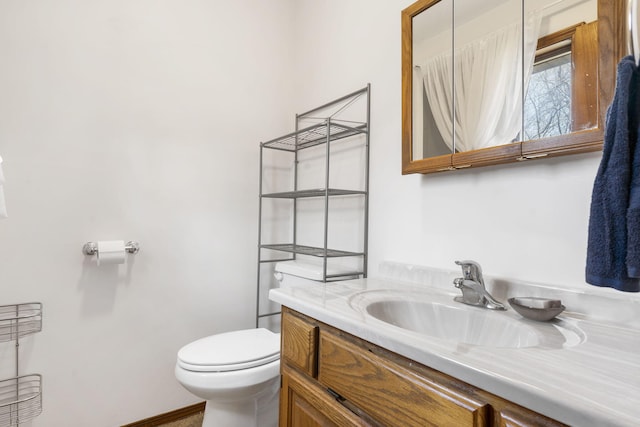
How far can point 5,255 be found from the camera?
1281mm

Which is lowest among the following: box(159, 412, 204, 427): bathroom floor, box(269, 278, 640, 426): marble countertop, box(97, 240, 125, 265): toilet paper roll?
box(159, 412, 204, 427): bathroom floor

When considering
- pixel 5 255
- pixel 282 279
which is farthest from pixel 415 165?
pixel 5 255

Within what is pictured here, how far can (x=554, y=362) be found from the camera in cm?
53

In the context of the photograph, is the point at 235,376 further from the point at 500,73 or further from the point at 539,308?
the point at 500,73

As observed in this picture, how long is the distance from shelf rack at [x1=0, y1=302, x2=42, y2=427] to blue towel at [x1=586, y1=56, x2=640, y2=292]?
1.77 m

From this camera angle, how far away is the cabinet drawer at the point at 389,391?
543 mm

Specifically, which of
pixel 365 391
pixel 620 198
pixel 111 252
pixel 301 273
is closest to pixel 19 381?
pixel 111 252

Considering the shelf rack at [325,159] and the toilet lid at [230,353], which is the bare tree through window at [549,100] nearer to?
the shelf rack at [325,159]

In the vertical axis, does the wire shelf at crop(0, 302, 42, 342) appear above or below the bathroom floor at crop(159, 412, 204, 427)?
above

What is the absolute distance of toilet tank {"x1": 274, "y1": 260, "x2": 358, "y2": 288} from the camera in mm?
1512

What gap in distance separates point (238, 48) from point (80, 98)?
852 millimetres

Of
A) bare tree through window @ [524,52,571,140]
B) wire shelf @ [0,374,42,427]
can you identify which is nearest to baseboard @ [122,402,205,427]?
wire shelf @ [0,374,42,427]

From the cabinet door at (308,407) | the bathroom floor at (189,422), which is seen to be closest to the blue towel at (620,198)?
the cabinet door at (308,407)

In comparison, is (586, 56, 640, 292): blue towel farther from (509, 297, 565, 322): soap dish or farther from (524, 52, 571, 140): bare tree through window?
(524, 52, 571, 140): bare tree through window
